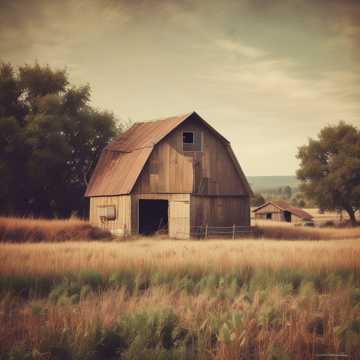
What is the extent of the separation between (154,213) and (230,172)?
6.75m

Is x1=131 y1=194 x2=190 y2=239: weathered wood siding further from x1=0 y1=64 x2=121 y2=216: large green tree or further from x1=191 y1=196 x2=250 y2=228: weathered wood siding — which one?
x1=0 y1=64 x2=121 y2=216: large green tree

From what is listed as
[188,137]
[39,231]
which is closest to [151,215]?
[188,137]

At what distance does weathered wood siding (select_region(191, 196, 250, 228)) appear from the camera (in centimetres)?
2769

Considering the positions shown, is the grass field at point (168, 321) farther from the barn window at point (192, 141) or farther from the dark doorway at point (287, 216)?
the dark doorway at point (287, 216)

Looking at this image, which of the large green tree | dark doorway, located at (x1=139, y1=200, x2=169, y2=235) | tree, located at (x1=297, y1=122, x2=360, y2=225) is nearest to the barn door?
dark doorway, located at (x1=139, y1=200, x2=169, y2=235)

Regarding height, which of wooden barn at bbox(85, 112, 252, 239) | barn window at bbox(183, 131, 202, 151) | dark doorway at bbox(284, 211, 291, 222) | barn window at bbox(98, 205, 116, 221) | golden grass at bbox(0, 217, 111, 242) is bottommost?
dark doorway at bbox(284, 211, 291, 222)

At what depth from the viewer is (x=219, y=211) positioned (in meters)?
28.8

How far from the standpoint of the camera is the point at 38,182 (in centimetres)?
3388

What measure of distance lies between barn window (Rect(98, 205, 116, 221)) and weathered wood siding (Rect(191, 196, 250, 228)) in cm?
506

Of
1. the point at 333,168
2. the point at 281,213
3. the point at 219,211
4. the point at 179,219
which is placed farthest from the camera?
the point at 281,213

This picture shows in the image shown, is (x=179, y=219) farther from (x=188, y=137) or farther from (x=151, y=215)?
(x=151, y=215)

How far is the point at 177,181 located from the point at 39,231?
927 cm

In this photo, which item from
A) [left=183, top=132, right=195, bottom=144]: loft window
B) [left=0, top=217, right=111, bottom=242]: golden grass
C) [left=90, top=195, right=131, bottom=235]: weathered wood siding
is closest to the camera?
[left=0, top=217, right=111, bottom=242]: golden grass

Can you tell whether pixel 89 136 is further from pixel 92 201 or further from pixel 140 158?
pixel 140 158
